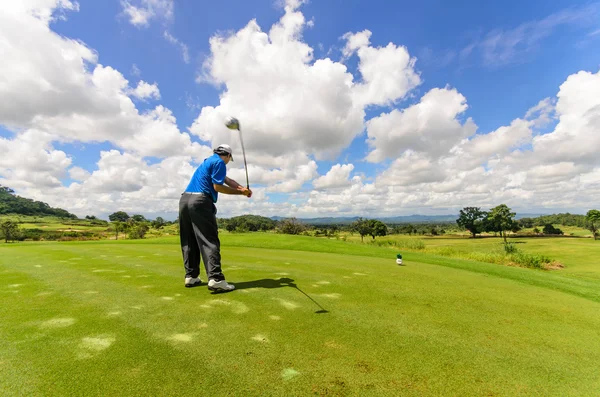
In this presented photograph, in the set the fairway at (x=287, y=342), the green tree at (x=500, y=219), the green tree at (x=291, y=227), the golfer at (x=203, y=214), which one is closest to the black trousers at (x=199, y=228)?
the golfer at (x=203, y=214)

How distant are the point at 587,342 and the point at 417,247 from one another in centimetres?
2602

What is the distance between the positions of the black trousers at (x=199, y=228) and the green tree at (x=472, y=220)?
126m

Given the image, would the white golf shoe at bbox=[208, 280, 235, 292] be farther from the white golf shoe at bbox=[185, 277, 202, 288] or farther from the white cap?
the white cap

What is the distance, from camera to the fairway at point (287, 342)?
2.21m

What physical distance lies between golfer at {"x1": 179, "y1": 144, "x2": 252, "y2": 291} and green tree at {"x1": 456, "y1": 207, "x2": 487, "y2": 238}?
126 meters

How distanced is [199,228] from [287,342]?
317 cm

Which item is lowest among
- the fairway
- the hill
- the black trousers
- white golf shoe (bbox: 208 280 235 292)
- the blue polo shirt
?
the fairway

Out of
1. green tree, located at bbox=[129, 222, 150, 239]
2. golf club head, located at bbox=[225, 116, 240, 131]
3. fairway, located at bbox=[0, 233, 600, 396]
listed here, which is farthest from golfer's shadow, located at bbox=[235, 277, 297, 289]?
green tree, located at bbox=[129, 222, 150, 239]

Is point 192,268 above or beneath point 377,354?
above

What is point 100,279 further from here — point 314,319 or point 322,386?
point 322,386

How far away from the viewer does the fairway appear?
2205mm

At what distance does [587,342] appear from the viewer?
3.36m

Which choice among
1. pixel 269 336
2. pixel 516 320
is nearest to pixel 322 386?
pixel 269 336

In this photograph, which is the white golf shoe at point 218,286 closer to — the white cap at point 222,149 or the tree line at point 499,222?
the white cap at point 222,149
